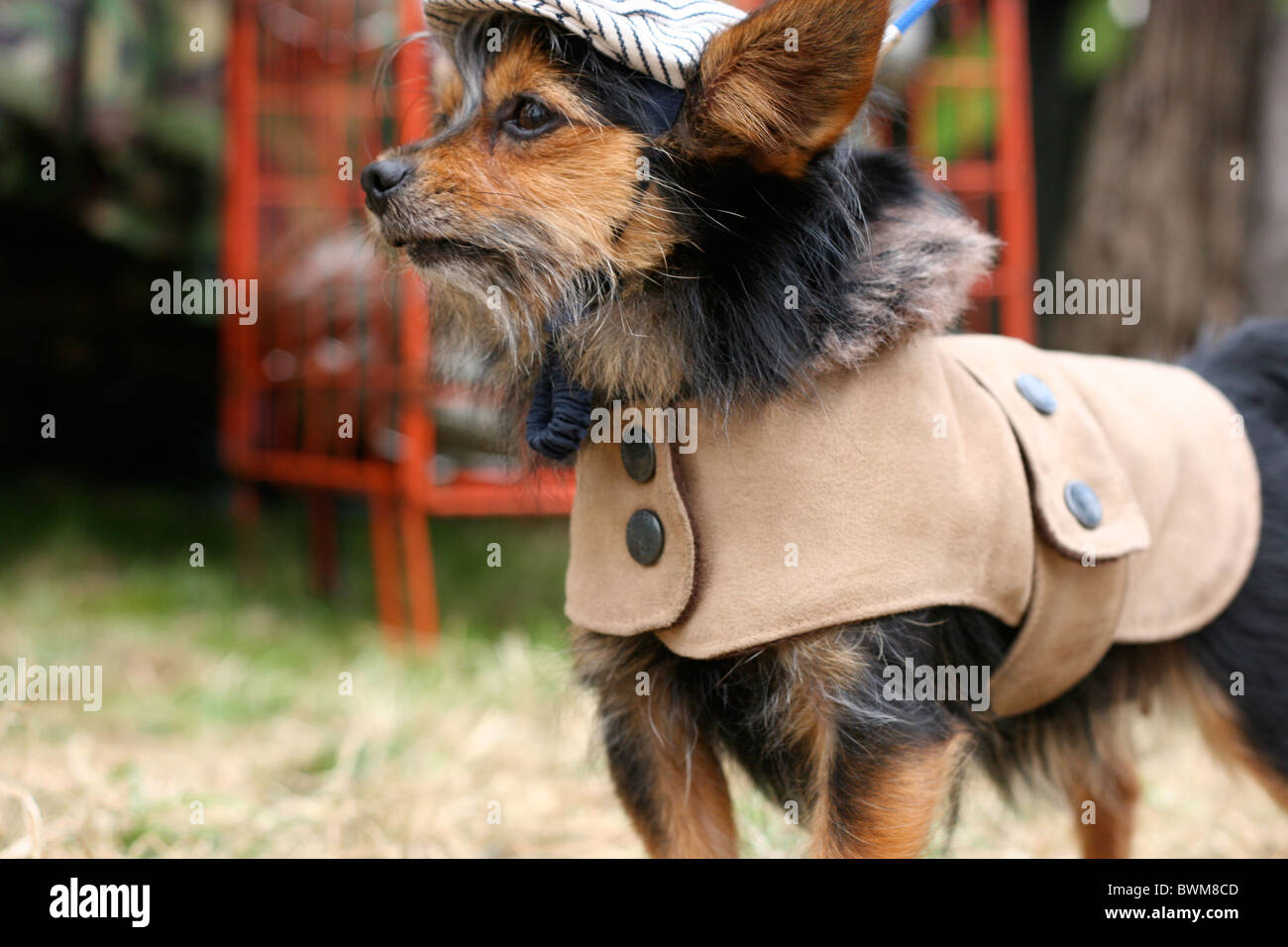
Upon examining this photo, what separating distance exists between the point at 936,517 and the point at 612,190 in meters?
0.62

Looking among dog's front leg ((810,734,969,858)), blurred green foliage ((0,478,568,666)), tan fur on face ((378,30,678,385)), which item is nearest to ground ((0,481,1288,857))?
blurred green foliage ((0,478,568,666))

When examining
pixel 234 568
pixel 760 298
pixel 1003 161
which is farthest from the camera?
pixel 234 568

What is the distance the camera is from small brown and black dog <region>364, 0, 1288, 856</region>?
1.49 metres

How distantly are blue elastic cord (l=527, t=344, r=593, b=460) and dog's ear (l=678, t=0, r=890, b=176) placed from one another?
38 cm

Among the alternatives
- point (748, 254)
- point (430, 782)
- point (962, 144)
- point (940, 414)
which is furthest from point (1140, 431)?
point (962, 144)

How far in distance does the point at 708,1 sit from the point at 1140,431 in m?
0.99

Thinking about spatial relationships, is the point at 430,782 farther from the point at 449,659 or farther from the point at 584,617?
the point at 584,617

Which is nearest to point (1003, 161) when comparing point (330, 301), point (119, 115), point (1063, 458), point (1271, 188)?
point (1271, 188)

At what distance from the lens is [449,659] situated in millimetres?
3648

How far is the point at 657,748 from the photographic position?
1.74 metres

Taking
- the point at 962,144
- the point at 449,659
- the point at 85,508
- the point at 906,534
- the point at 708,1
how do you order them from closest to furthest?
the point at 906,534 → the point at 708,1 → the point at 449,659 → the point at 962,144 → the point at 85,508

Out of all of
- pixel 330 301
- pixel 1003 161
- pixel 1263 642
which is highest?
pixel 1003 161

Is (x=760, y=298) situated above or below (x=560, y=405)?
above

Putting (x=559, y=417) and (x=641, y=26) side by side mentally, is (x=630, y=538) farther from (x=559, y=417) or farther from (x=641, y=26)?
(x=641, y=26)
